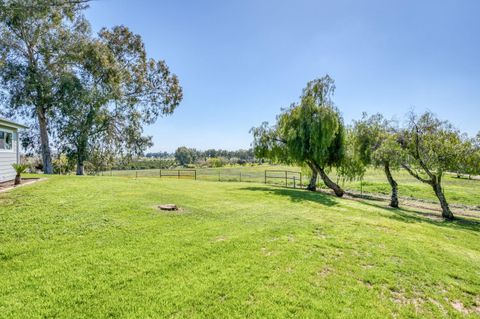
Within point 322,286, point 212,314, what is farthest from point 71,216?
point 322,286

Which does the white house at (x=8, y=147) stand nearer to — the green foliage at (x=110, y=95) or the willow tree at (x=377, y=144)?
the green foliage at (x=110, y=95)

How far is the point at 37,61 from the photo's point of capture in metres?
17.9

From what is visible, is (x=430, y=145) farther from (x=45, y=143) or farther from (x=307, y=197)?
(x=45, y=143)

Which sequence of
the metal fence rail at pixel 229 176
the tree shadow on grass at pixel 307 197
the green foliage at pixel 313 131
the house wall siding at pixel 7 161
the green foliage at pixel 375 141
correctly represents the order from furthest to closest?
the metal fence rail at pixel 229 176, the green foliage at pixel 313 131, the green foliage at pixel 375 141, the tree shadow on grass at pixel 307 197, the house wall siding at pixel 7 161

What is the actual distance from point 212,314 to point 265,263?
64.2 inches

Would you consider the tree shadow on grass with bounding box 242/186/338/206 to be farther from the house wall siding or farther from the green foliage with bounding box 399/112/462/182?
the house wall siding

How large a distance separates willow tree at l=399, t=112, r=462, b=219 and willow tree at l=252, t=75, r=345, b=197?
4062mm

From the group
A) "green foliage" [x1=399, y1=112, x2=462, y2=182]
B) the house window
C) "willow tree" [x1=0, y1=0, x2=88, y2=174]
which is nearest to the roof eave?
the house window

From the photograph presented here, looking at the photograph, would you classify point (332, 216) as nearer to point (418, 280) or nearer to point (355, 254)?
point (355, 254)

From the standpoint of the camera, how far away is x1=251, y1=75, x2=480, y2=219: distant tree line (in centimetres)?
1186

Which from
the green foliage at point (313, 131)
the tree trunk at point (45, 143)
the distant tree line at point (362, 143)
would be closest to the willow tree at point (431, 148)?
the distant tree line at point (362, 143)

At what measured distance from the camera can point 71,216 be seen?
6098 mm

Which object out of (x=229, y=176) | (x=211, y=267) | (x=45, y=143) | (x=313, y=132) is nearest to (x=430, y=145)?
(x=313, y=132)

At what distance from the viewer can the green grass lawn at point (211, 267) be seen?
10.3ft
